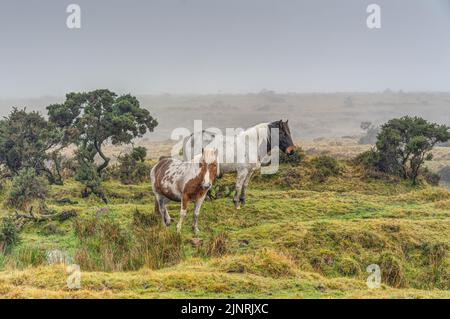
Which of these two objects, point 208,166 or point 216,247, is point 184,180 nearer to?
point 208,166

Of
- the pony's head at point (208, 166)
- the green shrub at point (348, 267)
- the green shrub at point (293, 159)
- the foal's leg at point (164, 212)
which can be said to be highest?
the pony's head at point (208, 166)

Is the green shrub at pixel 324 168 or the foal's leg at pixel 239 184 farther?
the green shrub at pixel 324 168

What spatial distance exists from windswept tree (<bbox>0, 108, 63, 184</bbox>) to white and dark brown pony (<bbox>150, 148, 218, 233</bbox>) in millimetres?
7950

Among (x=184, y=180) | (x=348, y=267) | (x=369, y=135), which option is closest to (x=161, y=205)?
(x=184, y=180)

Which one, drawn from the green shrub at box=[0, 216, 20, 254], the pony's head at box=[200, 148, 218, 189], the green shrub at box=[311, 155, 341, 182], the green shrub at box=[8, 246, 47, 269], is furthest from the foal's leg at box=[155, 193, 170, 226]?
the green shrub at box=[311, 155, 341, 182]

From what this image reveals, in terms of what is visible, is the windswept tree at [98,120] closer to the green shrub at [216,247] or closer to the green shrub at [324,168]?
the green shrub at [324,168]

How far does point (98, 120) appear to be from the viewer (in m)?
21.7

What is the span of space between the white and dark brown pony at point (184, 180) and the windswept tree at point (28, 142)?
795 cm

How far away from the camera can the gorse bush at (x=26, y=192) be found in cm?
1642

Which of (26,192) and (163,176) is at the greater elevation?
(163,176)

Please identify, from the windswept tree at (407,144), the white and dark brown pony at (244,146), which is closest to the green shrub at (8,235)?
the white and dark brown pony at (244,146)

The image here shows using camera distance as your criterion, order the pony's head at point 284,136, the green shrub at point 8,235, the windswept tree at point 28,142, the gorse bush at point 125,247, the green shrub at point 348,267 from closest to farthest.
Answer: the gorse bush at point 125,247 → the green shrub at point 348,267 → the green shrub at point 8,235 → the pony's head at point 284,136 → the windswept tree at point 28,142

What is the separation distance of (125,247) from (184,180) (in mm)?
2209
